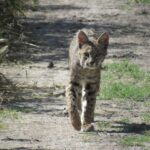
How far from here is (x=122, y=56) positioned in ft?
52.4

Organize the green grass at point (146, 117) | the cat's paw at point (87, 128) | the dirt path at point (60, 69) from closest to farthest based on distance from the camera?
the dirt path at point (60, 69), the cat's paw at point (87, 128), the green grass at point (146, 117)

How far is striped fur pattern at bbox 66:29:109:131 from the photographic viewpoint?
10281 mm

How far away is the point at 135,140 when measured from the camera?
32.0ft

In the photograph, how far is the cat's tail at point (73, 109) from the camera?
33.7 feet

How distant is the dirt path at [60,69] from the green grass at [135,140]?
0.13 m

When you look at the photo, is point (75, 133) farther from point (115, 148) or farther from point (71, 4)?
point (71, 4)

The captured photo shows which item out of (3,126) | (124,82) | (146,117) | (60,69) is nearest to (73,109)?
(3,126)

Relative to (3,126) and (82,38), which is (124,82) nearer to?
(82,38)

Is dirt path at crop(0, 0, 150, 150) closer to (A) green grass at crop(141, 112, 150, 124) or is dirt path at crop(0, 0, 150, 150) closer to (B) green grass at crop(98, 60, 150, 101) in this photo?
(A) green grass at crop(141, 112, 150, 124)

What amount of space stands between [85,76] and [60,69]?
4037 mm

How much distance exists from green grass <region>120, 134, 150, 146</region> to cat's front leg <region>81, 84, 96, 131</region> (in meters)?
0.65

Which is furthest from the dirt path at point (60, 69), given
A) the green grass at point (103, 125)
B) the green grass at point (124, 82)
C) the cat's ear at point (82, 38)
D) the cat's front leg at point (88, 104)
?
the cat's ear at point (82, 38)

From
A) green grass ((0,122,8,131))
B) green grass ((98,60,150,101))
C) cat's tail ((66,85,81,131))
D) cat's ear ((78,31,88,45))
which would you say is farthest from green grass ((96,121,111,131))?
green grass ((98,60,150,101))

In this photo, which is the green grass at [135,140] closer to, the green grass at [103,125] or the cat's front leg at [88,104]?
the green grass at [103,125]
